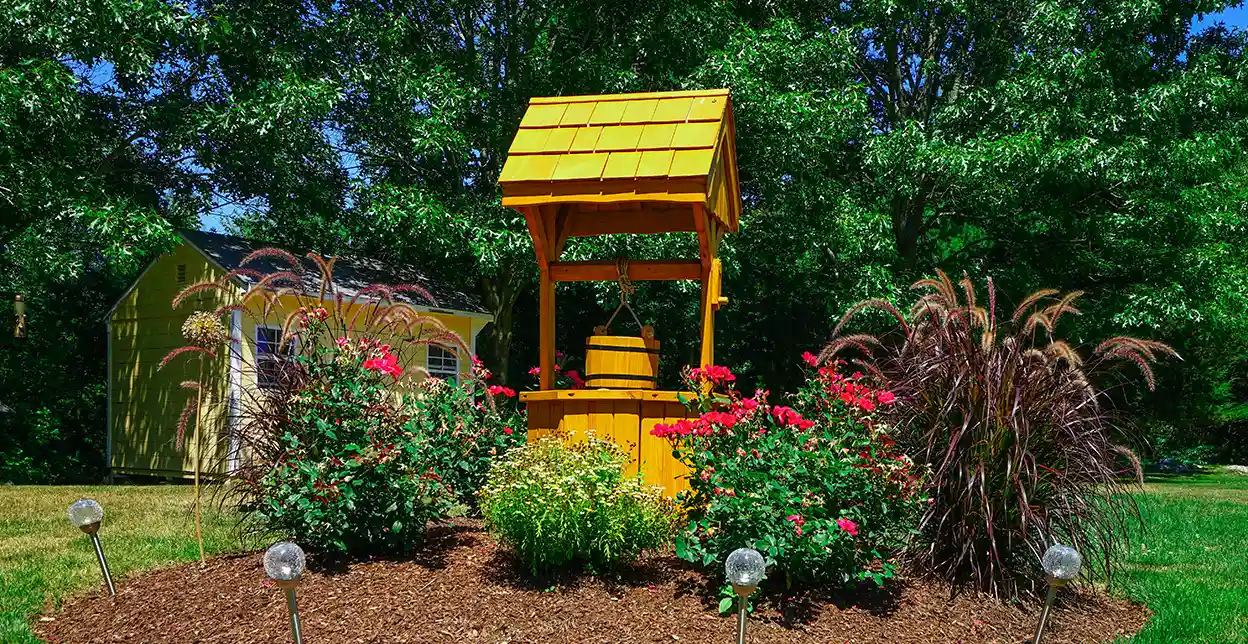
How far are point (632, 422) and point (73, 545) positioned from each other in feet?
13.0

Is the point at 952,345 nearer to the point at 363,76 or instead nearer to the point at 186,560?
the point at 186,560

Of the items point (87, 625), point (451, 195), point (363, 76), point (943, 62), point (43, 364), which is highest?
point (943, 62)

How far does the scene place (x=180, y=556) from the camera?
6121mm

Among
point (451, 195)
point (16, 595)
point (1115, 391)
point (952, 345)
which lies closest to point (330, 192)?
point (451, 195)

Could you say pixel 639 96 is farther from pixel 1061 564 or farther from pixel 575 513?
pixel 1061 564

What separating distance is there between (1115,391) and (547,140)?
59.1 ft

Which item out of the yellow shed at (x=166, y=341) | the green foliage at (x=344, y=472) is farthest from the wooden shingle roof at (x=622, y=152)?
the yellow shed at (x=166, y=341)

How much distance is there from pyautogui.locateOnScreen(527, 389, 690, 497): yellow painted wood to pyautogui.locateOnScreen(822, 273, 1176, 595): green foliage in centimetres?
156

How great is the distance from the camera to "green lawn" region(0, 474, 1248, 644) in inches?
203


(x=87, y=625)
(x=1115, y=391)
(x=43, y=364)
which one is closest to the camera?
(x=87, y=625)

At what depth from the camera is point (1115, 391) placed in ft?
68.7

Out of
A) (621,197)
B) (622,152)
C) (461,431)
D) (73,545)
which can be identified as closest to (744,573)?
(461,431)

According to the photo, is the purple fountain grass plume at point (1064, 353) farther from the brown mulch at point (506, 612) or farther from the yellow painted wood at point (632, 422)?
the yellow painted wood at point (632, 422)

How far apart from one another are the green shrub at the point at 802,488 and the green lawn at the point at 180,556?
1.36 meters
